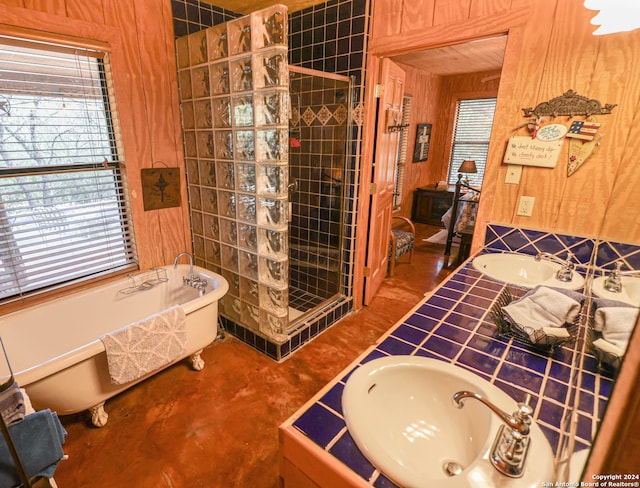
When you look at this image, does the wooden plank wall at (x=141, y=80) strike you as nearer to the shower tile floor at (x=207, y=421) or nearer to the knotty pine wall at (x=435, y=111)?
the shower tile floor at (x=207, y=421)

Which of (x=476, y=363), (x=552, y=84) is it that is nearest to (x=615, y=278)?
(x=476, y=363)

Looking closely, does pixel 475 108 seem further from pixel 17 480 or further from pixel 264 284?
pixel 17 480

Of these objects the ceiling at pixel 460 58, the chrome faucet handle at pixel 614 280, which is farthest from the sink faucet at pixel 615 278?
the ceiling at pixel 460 58

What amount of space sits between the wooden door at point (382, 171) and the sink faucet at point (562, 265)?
4.47 ft

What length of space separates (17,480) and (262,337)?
1.49 m

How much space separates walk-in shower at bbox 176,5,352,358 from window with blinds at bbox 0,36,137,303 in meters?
0.56

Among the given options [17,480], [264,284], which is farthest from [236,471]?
[264,284]

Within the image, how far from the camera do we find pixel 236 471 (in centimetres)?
159

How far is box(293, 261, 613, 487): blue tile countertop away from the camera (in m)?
0.73

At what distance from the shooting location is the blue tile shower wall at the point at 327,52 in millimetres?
2391

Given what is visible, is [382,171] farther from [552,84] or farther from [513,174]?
[552,84]

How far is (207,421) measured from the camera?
73.4 inches

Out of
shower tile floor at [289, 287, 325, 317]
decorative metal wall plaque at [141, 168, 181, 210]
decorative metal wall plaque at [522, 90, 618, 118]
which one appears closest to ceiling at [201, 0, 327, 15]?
decorative metal wall plaque at [141, 168, 181, 210]

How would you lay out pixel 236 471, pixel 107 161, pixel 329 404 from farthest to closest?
1. pixel 107 161
2. pixel 236 471
3. pixel 329 404
